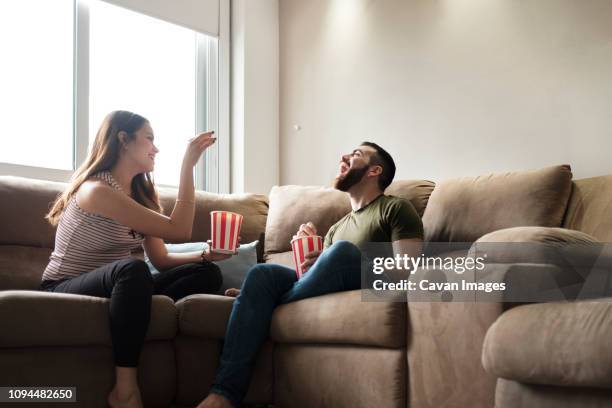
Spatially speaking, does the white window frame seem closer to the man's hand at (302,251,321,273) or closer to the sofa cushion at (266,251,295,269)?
the sofa cushion at (266,251,295,269)

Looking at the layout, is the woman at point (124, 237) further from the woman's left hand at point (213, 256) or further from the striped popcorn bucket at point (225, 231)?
the striped popcorn bucket at point (225, 231)

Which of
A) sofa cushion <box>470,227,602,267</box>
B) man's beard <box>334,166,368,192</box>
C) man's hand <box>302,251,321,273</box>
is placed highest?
man's beard <box>334,166,368,192</box>

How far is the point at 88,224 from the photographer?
2.38 metres

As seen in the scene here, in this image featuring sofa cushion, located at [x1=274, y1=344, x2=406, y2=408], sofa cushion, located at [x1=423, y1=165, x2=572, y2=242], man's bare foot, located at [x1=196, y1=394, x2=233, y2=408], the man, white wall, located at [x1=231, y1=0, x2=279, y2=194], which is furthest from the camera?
white wall, located at [x1=231, y1=0, x2=279, y2=194]

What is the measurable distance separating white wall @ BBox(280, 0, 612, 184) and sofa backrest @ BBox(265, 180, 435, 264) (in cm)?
50

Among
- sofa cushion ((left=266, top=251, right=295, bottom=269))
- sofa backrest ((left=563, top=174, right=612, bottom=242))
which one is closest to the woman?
sofa cushion ((left=266, top=251, right=295, bottom=269))

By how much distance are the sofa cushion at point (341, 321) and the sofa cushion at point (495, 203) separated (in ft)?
2.65

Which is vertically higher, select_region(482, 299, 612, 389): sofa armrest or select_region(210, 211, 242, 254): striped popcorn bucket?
select_region(210, 211, 242, 254): striped popcorn bucket

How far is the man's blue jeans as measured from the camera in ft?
7.29

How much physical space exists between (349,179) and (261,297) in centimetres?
76

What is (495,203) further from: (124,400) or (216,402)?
(124,400)

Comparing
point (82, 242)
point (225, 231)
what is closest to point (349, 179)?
point (225, 231)

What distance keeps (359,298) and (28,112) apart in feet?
7.43

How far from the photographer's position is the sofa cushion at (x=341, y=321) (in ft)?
6.54
